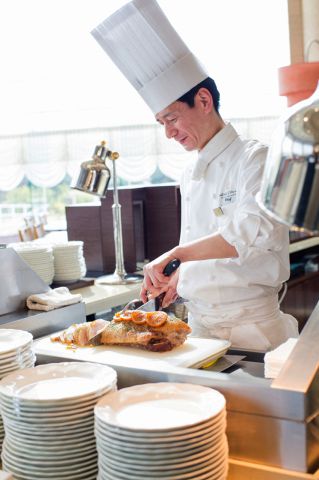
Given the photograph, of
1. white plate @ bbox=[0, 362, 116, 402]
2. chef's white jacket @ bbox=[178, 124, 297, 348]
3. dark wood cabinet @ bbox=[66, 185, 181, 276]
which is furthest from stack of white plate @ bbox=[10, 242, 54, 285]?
white plate @ bbox=[0, 362, 116, 402]

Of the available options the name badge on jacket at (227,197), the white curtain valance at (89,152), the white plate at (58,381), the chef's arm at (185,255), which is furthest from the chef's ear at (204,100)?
the white curtain valance at (89,152)

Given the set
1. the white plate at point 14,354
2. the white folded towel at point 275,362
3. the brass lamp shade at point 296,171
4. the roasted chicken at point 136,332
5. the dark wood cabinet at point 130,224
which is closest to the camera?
the brass lamp shade at point 296,171

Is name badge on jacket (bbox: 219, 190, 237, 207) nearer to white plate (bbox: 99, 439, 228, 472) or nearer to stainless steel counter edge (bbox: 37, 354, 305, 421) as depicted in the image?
stainless steel counter edge (bbox: 37, 354, 305, 421)

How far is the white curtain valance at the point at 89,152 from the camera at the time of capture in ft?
25.1

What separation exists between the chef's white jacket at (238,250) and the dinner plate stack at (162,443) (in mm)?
932

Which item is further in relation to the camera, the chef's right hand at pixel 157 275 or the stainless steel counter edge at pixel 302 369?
the chef's right hand at pixel 157 275

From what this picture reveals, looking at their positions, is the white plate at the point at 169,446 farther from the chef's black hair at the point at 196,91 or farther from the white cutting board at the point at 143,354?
the chef's black hair at the point at 196,91

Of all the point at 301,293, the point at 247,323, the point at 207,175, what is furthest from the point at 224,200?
the point at 301,293

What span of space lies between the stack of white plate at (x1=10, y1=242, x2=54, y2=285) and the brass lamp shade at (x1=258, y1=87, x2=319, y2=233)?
219 centimetres

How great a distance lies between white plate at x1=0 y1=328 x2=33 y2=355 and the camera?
149cm

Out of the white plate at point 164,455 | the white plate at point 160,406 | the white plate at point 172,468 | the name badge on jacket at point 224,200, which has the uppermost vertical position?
the name badge on jacket at point 224,200

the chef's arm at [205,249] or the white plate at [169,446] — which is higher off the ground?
the chef's arm at [205,249]

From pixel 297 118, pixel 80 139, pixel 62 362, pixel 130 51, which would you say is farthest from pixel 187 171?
pixel 80 139

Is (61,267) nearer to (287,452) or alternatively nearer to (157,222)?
(157,222)
